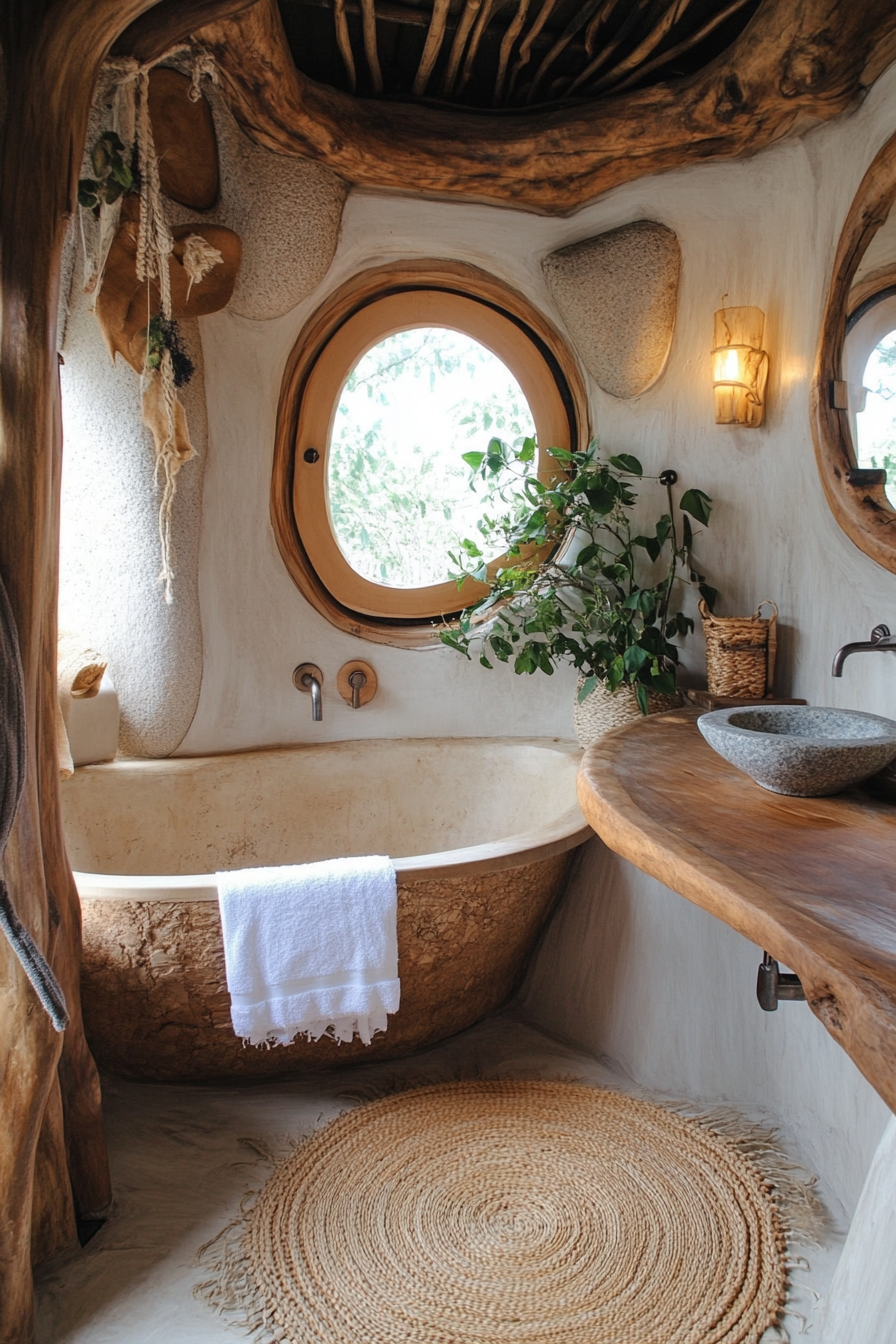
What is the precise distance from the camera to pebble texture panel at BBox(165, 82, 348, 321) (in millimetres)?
2275

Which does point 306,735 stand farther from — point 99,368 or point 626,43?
point 626,43

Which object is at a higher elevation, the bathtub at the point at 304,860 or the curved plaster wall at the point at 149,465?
the curved plaster wall at the point at 149,465

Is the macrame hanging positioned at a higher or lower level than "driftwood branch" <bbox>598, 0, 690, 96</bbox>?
lower

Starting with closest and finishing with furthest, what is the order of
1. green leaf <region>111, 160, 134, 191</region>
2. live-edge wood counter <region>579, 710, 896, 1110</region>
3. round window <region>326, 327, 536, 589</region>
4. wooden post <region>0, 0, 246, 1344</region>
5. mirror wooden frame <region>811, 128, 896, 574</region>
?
live-edge wood counter <region>579, 710, 896, 1110</region>
wooden post <region>0, 0, 246, 1344</region>
mirror wooden frame <region>811, 128, 896, 574</region>
green leaf <region>111, 160, 134, 191</region>
round window <region>326, 327, 536, 589</region>

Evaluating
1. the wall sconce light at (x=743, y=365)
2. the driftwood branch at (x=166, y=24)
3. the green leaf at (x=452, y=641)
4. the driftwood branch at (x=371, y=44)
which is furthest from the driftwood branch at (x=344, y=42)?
the green leaf at (x=452, y=641)

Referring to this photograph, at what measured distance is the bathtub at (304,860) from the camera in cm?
172

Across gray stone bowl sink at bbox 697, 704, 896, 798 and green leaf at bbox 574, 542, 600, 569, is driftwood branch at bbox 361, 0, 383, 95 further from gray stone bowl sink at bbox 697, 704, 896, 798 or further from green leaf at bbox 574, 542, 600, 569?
gray stone bowl sink at bbox 697, 704, 896, 798

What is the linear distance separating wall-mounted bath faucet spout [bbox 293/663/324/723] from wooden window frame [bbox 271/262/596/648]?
0.15 m

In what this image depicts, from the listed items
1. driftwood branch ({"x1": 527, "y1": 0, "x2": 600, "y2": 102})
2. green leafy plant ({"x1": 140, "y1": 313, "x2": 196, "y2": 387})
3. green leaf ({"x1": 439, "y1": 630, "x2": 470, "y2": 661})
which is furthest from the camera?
green leaf ({"x1": 439, "y1": 630, "x2": 470, "y2": 661})

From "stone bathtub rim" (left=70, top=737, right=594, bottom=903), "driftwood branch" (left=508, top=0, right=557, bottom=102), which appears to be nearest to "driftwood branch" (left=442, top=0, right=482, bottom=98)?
"driftwood branch" (left=508, top=0, right=557, bottom=102)

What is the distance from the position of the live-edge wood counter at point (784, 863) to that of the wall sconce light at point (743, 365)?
0.92 m

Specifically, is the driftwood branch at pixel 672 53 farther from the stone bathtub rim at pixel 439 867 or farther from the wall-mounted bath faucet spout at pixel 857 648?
the stone bathtub rim at pixel 439 867

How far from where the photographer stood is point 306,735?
266 centimetres

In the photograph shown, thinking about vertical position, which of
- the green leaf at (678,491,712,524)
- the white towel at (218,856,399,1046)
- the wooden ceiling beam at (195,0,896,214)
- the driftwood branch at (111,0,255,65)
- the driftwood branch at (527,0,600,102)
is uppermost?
the driftwood branch at (527,0,600,102)
